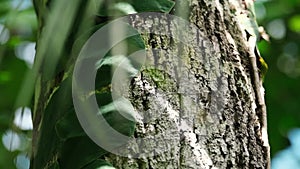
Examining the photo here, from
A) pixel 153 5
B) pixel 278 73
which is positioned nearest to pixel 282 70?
pixel 278 73

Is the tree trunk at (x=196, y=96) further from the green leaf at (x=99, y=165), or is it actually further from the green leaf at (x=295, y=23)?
the green leaf at (x=295, y=23)

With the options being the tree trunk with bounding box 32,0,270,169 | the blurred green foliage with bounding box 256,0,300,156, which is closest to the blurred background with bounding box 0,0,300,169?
the blurred green foliage with bounding box 256,0,300,156

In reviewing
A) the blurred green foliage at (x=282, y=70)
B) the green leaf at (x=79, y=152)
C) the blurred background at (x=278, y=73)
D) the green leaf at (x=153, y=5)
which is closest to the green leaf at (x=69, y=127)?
the green leaf at (x=79, y=152)

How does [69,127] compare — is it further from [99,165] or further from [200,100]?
[200,100]

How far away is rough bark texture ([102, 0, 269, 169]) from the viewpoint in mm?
875

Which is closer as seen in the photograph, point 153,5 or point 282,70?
point 153,5

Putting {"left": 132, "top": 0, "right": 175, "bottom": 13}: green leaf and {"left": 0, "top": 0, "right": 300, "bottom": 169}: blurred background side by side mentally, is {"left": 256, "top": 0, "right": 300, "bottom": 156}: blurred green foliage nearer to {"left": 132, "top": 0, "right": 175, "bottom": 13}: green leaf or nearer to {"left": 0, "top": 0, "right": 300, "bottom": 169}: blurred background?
{"left": 0, "top": 0, "right": 300, "bottom": 169}: blurred background

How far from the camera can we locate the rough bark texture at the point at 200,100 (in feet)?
2.87

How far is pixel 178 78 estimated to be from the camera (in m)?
0.91

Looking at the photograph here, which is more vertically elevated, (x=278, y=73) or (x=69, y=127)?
(x=69, y=127)

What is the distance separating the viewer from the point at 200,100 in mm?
918

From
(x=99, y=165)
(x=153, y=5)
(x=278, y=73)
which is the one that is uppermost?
(x=153, y=5)

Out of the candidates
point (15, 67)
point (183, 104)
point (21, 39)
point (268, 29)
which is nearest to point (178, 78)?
point (183, 104)

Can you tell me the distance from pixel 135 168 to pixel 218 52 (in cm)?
22
